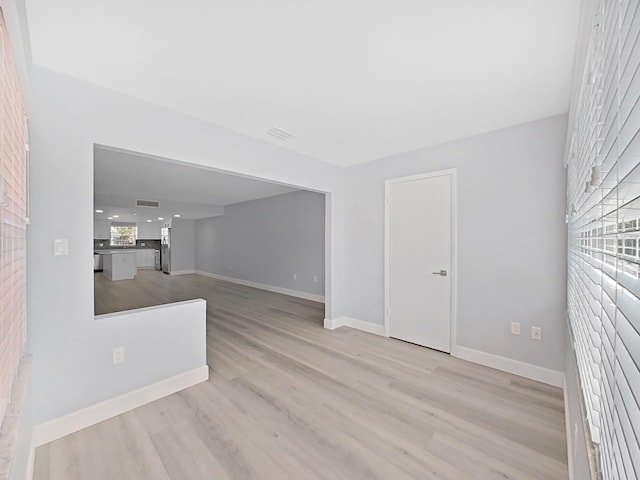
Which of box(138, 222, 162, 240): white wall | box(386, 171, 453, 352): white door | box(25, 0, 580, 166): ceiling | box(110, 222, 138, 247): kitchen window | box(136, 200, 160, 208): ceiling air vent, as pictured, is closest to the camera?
box(25, 0, 580, 166): ceiling

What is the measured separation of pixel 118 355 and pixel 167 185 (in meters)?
4.14

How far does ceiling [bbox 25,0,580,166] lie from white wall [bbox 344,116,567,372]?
1.07 feet

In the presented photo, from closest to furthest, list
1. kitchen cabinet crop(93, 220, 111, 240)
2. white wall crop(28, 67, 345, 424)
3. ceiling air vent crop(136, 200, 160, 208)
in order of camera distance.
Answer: white wall crop(28, 67, 345, 424) → ceiling air vent crop(136, 200, 160, 208) → kitchen cabinet crop(93, 220, 111, 240)

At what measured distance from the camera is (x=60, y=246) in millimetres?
1855

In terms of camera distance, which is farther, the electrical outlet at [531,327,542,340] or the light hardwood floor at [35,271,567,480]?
the electrical outlet at [531,327,542,340]

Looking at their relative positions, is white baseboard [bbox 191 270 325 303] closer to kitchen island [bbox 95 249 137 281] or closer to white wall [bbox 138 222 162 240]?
kitchen island [bbox 95 249 137 281]

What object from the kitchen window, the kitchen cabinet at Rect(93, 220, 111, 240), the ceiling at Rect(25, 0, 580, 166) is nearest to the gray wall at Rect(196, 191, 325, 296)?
the ceiling at Rect(25, 0, 580, 166)

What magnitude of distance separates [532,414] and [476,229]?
1639 millimetres

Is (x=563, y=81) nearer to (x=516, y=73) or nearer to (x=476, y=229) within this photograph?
(x=516, y=73)

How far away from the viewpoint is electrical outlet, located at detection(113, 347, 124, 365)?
2074 mm

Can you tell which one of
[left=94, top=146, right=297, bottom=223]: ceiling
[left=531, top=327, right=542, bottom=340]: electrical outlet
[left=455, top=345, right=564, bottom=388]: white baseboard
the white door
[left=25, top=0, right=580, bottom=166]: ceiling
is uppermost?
[left=25, top=0, right=580, bottom=166]: ceiling

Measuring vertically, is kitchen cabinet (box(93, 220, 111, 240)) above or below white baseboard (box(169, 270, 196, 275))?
above

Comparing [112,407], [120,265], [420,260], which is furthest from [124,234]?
[420,260]

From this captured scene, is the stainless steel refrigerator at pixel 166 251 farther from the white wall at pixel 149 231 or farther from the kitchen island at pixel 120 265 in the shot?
the white wall at pixel 149 231
